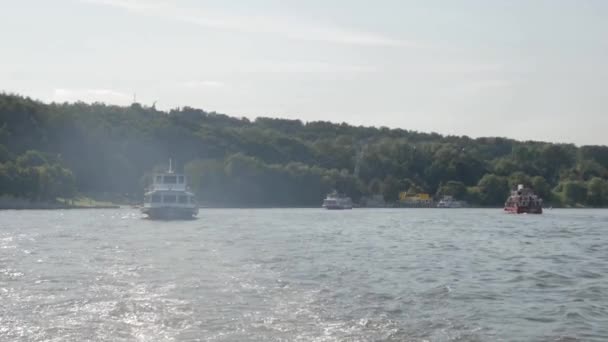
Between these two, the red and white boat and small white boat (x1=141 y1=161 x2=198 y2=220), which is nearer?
small white boat (x1=141 y1=161 x2=198 y2=220)

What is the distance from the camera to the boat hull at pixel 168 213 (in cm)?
8425

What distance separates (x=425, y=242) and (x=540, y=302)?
94.1 feet

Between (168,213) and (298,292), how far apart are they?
5803 cm

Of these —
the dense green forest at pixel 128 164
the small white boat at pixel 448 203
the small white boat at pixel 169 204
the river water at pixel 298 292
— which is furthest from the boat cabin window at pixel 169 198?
the small white boat at pixel 448 203

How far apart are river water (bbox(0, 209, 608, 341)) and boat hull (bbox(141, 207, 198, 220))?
1337 inches

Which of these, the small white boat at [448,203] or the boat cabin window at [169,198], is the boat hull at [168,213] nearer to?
the boat cabin window at [169,198]

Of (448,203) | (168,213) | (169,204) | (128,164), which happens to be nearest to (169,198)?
(169,204)

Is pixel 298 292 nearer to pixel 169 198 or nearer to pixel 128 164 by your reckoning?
pixel 169 198

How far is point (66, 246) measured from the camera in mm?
46719

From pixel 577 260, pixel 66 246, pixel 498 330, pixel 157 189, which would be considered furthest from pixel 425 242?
pixel 157 189

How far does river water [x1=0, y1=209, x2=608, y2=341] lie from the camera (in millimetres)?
20875

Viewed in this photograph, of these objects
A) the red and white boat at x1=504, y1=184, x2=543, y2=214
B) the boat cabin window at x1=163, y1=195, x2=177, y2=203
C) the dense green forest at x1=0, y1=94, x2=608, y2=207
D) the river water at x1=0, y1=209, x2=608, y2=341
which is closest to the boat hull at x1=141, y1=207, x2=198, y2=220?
the boat cabin window at x1=163, y1=195, x2=177, y2=203

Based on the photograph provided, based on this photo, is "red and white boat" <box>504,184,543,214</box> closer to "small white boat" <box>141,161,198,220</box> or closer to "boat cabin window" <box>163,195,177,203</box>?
"small white boat" <box>141,161,198,220</box>

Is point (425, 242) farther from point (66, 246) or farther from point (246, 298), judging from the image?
point (246, 298)
